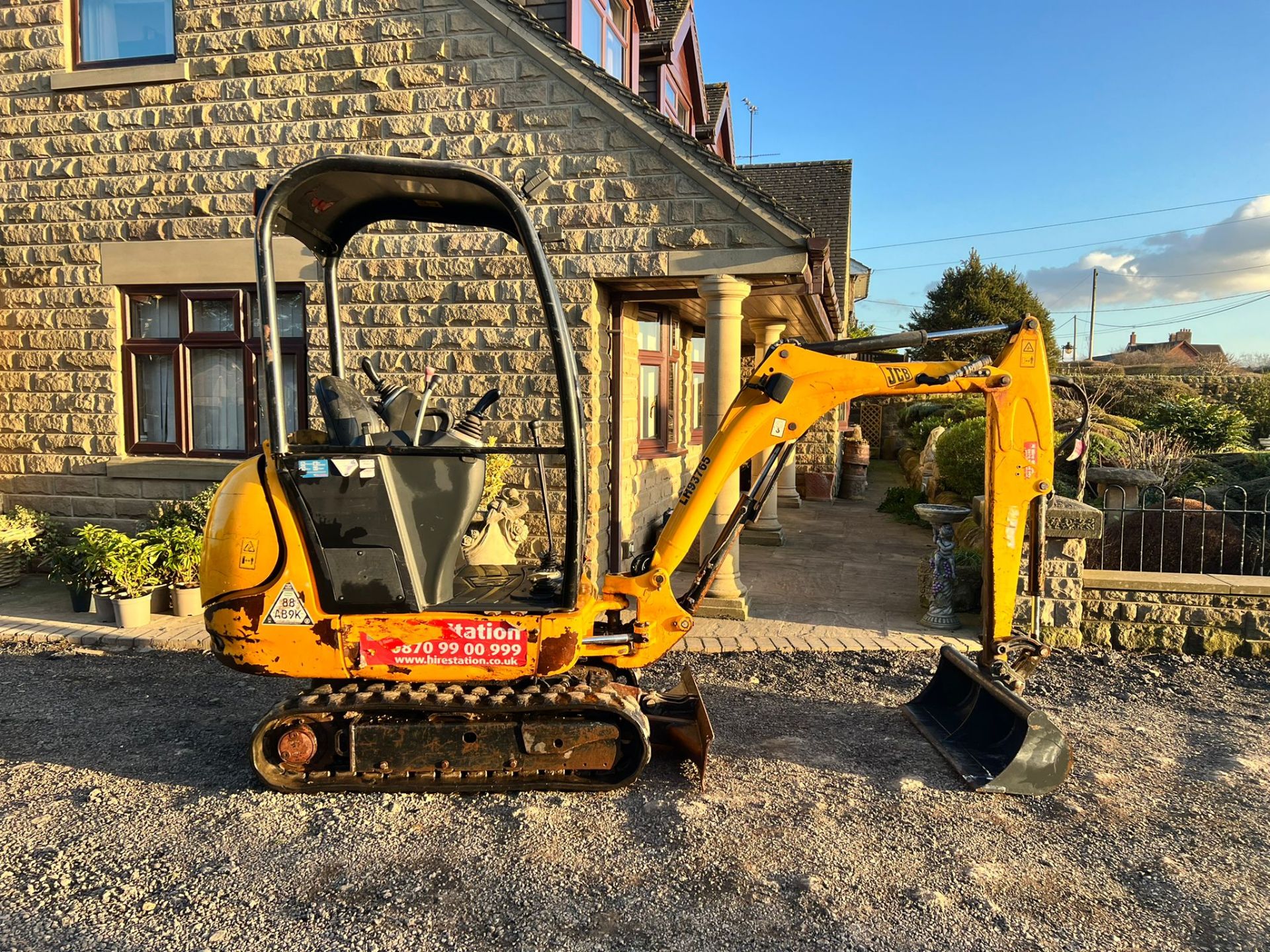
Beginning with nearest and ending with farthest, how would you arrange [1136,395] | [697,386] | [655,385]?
[655,385]
[697,386]
[1136,395]

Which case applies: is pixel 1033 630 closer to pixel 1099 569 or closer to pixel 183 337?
pixel 1099 569

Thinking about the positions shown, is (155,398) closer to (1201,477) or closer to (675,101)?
(675,101)

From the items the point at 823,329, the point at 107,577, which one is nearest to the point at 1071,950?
the point at 107,577

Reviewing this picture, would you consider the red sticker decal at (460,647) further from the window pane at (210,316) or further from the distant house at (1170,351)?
the distant house at (1170,351)

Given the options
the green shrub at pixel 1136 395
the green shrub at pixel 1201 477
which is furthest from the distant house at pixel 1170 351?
the green shrub at pixel 1201 477

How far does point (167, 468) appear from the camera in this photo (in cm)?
777

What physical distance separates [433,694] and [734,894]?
156 cm

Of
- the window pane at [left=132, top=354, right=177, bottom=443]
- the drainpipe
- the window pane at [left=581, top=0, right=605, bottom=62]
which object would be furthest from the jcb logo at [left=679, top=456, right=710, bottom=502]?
the window pane at [left=581, top=0, right=605, bottom=62]

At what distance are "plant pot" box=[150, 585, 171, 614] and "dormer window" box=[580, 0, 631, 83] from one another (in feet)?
21.9

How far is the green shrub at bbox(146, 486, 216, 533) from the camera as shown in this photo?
707 cm

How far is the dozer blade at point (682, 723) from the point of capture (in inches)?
152

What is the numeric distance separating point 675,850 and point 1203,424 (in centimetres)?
1385

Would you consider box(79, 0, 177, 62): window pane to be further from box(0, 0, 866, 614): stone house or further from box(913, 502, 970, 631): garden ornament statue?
box(913, 502, 970, 631): garden ornament statue

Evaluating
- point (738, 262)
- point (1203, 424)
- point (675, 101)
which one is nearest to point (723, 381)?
point (738, 262)
